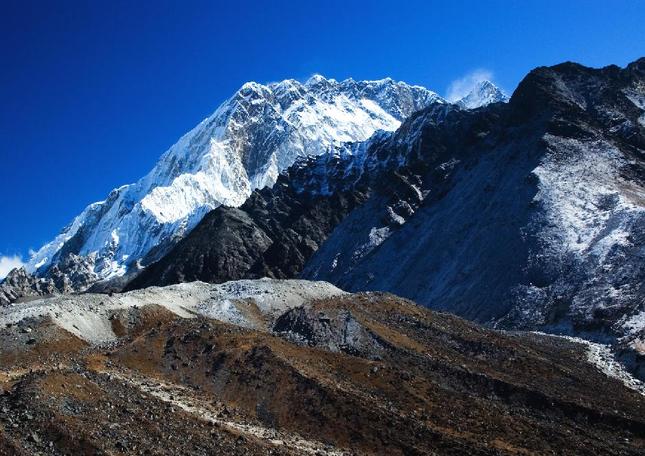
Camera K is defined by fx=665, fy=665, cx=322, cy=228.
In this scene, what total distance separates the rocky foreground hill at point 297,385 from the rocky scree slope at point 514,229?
16892 mm

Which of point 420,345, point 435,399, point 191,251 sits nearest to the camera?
point 435,399

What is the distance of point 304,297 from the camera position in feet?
253

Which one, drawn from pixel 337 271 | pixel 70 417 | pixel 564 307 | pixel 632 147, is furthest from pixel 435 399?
pixel 337 271

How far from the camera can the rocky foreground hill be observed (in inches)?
1344

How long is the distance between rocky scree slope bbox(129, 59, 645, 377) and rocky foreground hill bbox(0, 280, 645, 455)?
16.9 m

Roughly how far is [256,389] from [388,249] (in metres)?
93.8

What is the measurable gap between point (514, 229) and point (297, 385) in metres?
70.1

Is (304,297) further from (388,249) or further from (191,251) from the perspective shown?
(191,251)

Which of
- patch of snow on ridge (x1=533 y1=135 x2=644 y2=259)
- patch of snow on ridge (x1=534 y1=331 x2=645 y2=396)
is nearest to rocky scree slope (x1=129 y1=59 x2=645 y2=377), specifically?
patch of snow on ridge (x1=533 y1=135 x2=644 y2=259)

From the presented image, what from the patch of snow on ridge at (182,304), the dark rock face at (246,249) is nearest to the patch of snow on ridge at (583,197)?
the patch of snow on ridge at (182,304)

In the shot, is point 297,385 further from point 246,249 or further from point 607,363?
point 246,249

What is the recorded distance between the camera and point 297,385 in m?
42.8

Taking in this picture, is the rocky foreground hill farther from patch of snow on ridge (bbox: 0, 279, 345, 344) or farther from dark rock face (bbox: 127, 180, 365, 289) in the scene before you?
dark rock face (bbox: 127, 180, 365, 289)

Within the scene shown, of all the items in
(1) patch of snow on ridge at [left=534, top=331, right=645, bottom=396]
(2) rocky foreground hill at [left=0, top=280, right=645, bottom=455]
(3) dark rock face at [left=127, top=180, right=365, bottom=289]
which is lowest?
(2) rocky foreground hill at [left=0, top=280, right=645, bottom=455]
